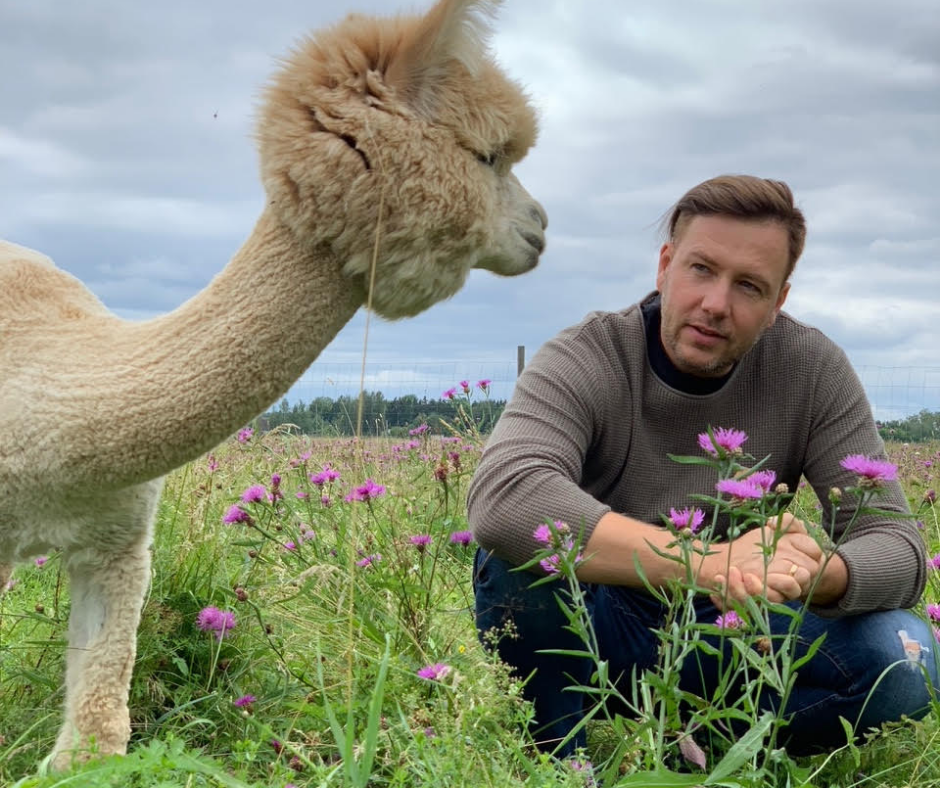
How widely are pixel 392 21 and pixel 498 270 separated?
0.65m

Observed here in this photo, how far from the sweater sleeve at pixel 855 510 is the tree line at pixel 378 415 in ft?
6.11

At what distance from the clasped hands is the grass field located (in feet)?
1.16

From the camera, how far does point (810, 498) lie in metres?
6.14

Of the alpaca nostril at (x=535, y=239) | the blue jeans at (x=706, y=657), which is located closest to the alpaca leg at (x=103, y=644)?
the blue jeans at (x=706, y=657)

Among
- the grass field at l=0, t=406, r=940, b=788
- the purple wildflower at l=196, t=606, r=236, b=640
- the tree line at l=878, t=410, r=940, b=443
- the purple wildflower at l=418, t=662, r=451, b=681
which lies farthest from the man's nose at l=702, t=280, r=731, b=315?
the tree line at l=878, t=410, r=940, b=443

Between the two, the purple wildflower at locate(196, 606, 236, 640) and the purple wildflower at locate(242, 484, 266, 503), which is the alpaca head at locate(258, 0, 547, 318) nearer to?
the purple wildflower at locate(242, 484, 266, 503)

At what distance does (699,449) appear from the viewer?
324 cm

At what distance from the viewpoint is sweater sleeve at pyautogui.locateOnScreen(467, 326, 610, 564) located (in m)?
2.64

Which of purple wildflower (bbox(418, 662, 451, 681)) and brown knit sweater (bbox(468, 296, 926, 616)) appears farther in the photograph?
brown knit sweater (bbox(468, 296, 926, 616))

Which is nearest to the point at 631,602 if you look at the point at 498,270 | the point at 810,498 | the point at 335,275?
the point at 498,270

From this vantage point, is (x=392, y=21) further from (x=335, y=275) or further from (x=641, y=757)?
(x=641, y=757)

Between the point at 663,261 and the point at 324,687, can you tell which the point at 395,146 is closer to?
the point at 663,261

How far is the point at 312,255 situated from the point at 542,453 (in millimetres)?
825

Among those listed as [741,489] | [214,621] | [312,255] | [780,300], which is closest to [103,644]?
[214,621]
